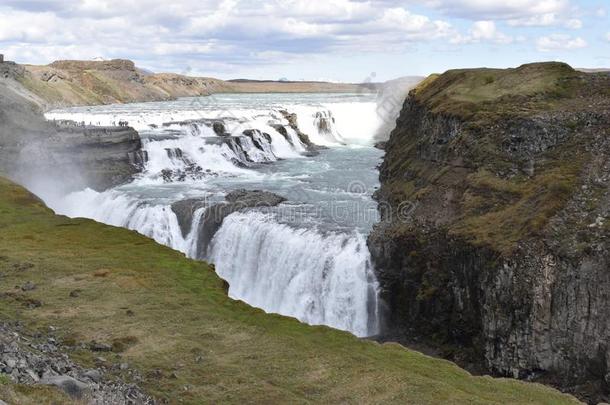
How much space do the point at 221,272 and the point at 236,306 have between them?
1834 cm

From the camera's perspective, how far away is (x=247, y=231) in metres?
46.5

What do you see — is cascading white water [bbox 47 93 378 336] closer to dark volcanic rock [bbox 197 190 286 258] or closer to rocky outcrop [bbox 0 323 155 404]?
dark volcanic rock [bbox 197 190 286 258]

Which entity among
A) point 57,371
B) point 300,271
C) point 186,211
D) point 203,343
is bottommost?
point 300,271

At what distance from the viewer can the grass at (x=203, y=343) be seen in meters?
20.4

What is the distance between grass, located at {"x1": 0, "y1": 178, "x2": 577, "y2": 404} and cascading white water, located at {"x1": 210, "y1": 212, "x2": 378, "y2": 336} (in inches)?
360

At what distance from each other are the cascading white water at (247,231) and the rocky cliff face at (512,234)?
8.16 feet

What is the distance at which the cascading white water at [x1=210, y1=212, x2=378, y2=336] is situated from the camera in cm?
3956

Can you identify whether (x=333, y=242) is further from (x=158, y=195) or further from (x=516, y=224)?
(x=158, y=195)

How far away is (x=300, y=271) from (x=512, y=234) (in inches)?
558

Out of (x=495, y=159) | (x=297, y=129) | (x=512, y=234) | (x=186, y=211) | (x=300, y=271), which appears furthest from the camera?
(x=297, y=129)

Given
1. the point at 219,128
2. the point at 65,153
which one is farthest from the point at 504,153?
the point at 219,128

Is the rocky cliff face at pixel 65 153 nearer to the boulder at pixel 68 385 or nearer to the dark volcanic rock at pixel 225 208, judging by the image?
the dark volcanic rock at pixel 225 208

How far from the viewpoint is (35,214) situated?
43.7 m

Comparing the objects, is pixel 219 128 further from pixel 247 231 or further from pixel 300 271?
pixel 300 271
